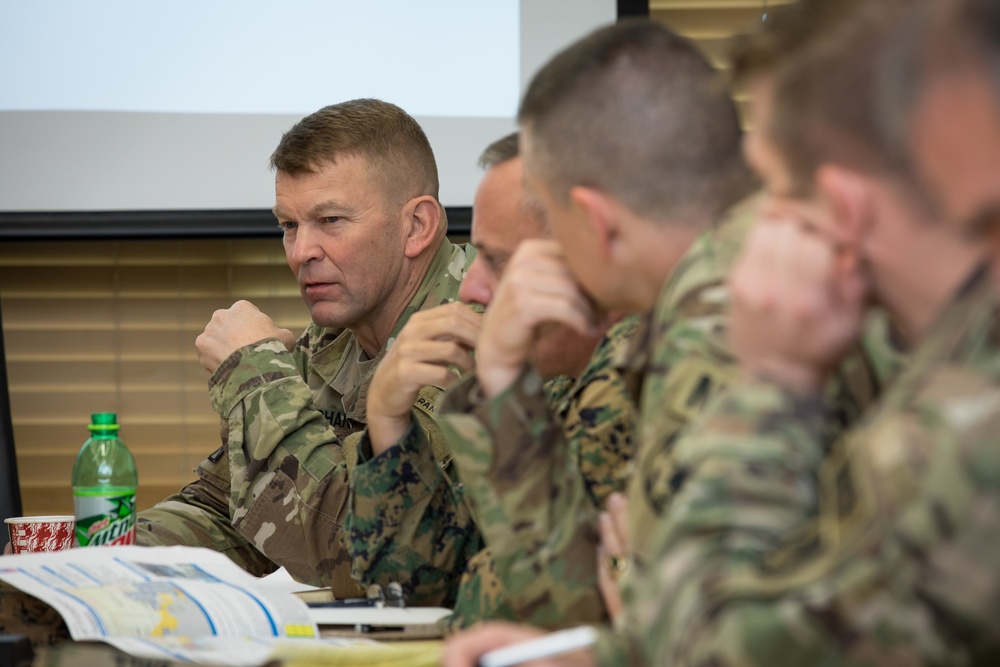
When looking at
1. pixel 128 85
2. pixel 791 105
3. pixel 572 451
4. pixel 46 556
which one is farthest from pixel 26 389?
pixel 791 105

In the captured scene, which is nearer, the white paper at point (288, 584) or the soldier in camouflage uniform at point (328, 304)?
the white paper at point (288, 584)

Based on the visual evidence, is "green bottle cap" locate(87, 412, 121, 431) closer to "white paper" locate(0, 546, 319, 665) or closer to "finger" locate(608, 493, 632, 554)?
"white paper" locate(0, 546, 319, 665)

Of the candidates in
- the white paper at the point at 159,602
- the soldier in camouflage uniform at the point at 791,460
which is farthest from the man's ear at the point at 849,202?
the white paper at the point at 159,602

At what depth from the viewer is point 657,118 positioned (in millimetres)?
1102

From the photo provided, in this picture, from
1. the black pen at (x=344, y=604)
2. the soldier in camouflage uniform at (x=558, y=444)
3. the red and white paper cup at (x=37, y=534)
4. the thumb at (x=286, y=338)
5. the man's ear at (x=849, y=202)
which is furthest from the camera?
the thumb at (x=286, y=338)

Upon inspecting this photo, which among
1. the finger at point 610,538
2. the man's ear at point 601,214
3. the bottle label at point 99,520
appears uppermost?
the man's ear at point 601,214

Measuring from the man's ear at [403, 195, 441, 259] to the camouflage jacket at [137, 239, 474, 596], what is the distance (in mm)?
325

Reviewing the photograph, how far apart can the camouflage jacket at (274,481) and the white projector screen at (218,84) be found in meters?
1.27

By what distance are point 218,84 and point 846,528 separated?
9.22ft

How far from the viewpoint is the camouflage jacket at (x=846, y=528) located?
0.58m

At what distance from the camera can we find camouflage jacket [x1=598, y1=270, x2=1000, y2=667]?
1.90 ft

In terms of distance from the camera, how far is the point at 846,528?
0.65 metres

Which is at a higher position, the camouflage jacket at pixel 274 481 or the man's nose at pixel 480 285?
the man's nose at pixel 480 285

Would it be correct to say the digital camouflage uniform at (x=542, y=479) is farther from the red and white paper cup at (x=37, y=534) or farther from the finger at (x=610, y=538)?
the red and white paper cup at (x=37, y=534)
